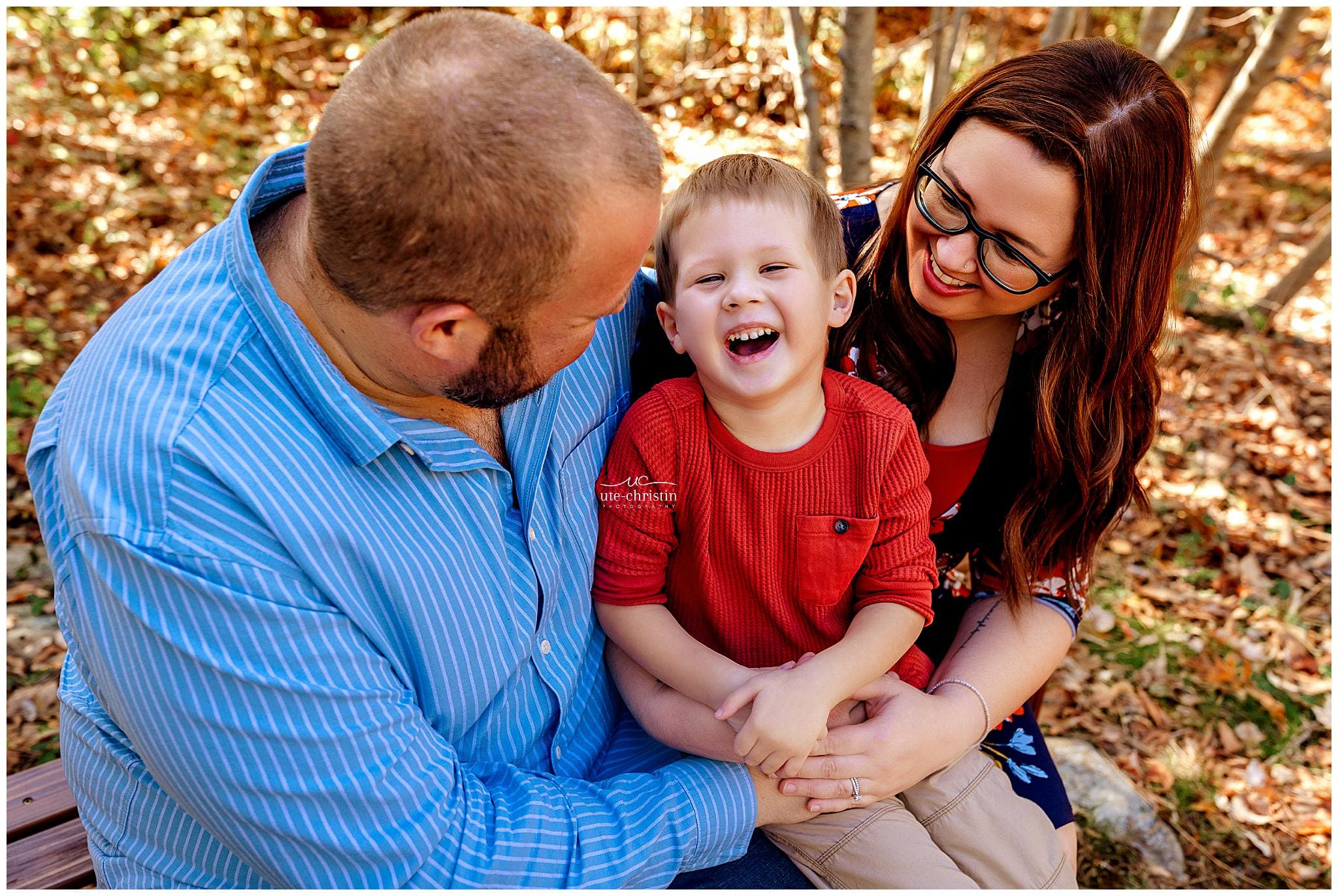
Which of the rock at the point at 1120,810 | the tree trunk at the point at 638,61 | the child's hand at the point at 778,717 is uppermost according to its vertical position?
the child's hand at the point at 778,717

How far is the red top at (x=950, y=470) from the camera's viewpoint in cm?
262

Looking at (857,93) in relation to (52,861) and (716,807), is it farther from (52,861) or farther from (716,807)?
(52,861)

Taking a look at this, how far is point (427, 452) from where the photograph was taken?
1911 millimetres

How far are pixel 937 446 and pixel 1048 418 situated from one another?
28 centimetres

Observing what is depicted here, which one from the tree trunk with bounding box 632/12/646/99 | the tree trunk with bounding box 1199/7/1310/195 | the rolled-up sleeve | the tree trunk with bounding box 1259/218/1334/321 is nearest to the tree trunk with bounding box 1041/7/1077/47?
the tree trunk with bounding box 1199/7/1310/195

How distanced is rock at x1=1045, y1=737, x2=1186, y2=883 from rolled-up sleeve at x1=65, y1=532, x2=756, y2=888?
7.91 ft

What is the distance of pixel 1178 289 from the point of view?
530 centimetres

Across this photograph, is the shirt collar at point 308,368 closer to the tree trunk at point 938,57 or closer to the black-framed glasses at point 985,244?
the black-framed glasses at point 985,244

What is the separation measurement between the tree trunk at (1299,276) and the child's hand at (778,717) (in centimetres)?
529

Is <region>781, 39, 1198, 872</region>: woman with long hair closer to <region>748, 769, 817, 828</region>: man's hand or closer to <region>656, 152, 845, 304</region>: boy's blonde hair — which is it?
<region>748, 769, 817, 828</region>: man's hand

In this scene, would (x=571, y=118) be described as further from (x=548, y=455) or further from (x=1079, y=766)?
(x=1079, y=766)

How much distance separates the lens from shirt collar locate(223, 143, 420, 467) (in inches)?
70.0

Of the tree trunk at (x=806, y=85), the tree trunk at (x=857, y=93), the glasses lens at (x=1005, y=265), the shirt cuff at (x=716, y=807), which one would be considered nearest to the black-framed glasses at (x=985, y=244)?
the glasses lens at (x=1005, y=265)

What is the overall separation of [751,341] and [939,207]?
569 mm
